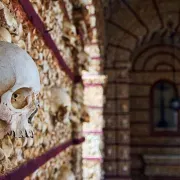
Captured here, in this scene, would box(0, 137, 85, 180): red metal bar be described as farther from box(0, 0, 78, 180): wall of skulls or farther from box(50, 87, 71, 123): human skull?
box(50, 87, 71, 123): human skull

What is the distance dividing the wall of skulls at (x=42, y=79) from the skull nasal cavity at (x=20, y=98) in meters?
0.14

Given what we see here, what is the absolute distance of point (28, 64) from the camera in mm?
968

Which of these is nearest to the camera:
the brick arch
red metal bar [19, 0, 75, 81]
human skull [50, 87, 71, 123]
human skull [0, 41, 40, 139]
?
human skull [0, 41, 40, 139]

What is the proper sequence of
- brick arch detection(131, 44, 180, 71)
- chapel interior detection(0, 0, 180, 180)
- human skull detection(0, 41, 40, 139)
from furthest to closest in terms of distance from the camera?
brick arch detection(131, 44, 180, 71), chapel interior detection(0, 0, 180, 180), human skull detection(0, 41, 40, 139)

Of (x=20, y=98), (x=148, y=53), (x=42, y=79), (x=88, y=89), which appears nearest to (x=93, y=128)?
(x=88, y=89)

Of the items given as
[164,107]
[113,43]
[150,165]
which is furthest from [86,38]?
[164,107]

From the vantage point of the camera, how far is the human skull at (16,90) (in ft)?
2.92

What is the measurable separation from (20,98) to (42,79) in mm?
584

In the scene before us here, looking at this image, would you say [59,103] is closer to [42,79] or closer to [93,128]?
[42,79]

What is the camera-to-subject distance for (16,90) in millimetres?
926

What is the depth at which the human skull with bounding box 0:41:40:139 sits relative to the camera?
0.89 metres

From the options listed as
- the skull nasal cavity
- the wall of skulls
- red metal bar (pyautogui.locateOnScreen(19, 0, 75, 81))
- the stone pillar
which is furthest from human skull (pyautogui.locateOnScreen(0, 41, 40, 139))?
the stone pillar

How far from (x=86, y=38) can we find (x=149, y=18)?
334cm

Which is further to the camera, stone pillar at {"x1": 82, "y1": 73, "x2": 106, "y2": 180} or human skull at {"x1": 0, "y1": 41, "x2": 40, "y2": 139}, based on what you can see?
stone pillar at {"x1": 82, "y1": 73, "x2": 106, "y2": 180}
